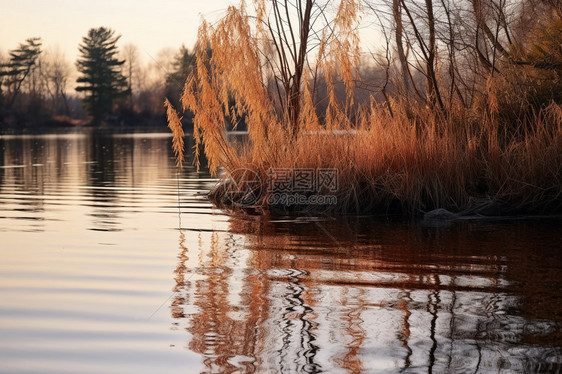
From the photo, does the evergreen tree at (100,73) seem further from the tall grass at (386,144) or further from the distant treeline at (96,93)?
the tall grass at (386,144)

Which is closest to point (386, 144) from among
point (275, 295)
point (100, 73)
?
point (275, 295)

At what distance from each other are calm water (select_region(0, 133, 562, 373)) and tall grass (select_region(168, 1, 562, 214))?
0.64 metres

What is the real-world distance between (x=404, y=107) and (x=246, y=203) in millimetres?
2008

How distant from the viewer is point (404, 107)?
8.32 m

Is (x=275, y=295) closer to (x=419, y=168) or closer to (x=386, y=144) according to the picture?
(x=419, y=168)

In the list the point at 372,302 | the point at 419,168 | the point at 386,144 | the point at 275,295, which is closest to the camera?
the point at 372,302

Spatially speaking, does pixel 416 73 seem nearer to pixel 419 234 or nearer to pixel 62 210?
pixel 419 234

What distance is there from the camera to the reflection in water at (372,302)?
9.46 feet

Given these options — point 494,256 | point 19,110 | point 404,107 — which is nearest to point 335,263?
point 494,256

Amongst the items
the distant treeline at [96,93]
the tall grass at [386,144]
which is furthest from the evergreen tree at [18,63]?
the tall grass at [386,144]

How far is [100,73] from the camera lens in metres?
60.4

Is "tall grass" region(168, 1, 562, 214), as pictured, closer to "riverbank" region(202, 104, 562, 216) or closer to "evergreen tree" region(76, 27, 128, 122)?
"riverbank" region(202, 104, 562, 216)

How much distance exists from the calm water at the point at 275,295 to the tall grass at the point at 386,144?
642 millimetres

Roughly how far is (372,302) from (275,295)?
51 cm
